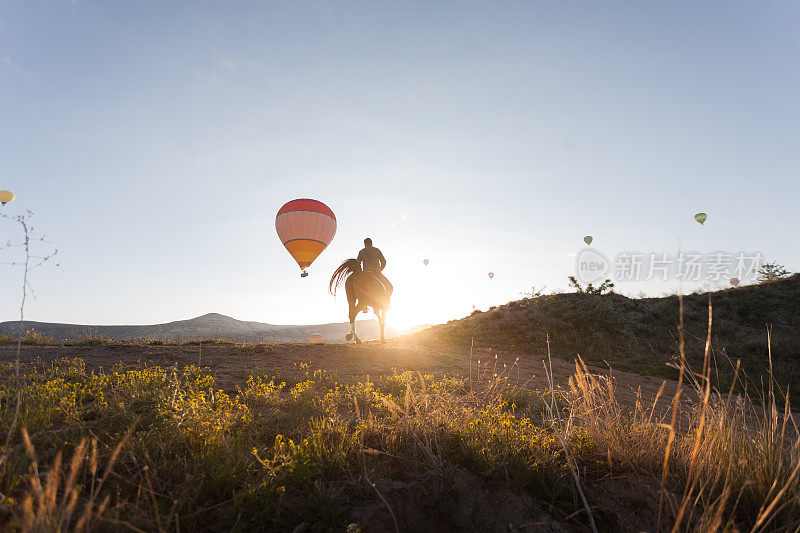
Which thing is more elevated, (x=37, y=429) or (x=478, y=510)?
(x=37, y=429)

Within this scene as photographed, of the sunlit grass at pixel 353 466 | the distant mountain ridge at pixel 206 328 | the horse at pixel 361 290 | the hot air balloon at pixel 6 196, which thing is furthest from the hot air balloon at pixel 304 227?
the distant mountain ridge at pixel 206 328

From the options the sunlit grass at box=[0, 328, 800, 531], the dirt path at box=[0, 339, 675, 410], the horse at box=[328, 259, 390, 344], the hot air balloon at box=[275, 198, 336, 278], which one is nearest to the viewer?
the sunlit grass at box=[0, 328, 800, 531]

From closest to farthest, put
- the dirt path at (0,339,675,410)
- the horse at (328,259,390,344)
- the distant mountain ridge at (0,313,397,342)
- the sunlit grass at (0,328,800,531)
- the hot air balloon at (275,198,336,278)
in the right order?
the sunlit grass at (0,328,800,531) < the dirt path at (0,339,675,410) < the horse at (328,259,390,344) < the hot air balloon at (275,198,336,278) < the distant mountain ridge at (0,313,397,342)

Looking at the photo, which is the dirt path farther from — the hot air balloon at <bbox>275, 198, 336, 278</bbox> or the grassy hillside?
the hot air balloon at <bbox>275, 198, 336, 278</bbox>

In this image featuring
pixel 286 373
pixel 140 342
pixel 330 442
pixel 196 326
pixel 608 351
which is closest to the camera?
pixel 330 442

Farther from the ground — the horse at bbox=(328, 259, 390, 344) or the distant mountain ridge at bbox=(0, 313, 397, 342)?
the horse at bbox=(328, 259, 390, 344)

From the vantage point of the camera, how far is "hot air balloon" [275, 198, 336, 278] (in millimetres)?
17266

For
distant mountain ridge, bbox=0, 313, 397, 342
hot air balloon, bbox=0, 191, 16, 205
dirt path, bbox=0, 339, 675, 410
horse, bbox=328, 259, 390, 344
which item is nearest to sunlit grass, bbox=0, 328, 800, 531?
dirt path, bbox=0, 339, 675, 410

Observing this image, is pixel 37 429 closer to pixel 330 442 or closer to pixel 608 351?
pixel 330 442

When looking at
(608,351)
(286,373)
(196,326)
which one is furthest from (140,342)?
(196,326)

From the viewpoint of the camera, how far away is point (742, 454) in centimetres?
283

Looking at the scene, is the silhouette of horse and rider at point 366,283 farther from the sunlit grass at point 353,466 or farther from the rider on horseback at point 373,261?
the sunlit grass at point 353,466

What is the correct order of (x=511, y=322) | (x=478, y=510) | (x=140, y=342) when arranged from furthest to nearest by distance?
(x=511, y=322) < (x=140, y=342) < (x=478, y=510)

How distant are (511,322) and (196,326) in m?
57.1
